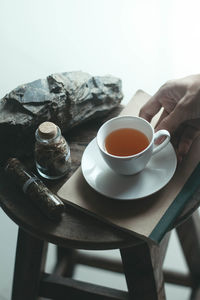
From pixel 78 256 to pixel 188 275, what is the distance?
35 cm

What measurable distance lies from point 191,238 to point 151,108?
0.46m

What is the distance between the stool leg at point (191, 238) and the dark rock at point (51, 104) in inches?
16.5

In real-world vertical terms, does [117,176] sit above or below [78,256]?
above

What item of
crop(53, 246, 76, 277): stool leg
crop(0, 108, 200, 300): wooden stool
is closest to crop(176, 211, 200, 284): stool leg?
crop(0, 108, 200, 300): wooden stool

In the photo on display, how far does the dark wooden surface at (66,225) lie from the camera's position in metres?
0.69

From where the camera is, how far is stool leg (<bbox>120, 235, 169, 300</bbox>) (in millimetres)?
798

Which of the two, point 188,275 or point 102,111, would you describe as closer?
point 102,111

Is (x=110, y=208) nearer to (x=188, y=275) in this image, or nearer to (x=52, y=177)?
(x=52, y=177)

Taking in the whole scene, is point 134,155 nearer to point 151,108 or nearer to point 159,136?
point 159,136

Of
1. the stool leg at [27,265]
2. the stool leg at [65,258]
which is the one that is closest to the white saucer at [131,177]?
the stool leg at [27,265]

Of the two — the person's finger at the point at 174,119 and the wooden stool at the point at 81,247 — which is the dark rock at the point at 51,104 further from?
the person's finger at the point at 174,119

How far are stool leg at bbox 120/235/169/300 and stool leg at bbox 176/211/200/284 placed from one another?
24 centimetres

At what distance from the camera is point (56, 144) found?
74cm

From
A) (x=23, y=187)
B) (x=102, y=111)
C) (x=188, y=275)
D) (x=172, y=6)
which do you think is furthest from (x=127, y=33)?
(x=23, y=187)
